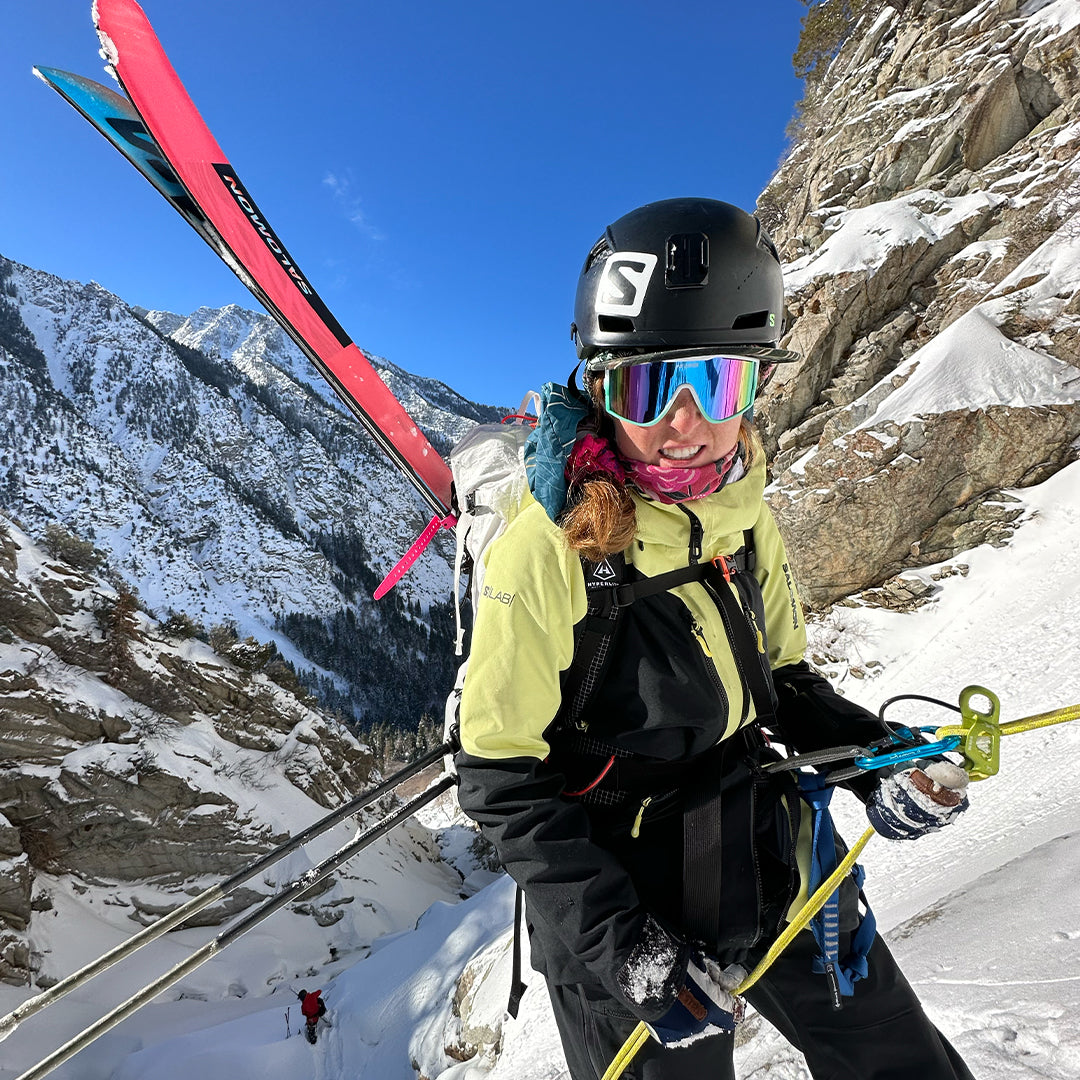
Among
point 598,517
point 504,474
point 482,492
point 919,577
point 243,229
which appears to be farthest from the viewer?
point 919,577

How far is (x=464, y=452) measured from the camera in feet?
8.26

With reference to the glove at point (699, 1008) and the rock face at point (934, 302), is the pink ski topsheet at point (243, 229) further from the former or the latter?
the rock face at point (934, 302)

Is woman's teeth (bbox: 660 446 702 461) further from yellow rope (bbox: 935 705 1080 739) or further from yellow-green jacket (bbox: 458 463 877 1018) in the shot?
yellow rope (bbox: 935 705 1080 739)

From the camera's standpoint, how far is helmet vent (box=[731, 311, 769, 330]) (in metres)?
1.84

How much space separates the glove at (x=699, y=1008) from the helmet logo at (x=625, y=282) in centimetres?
190

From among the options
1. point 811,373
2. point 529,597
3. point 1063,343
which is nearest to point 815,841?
point 529,597

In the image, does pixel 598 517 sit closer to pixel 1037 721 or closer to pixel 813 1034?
pixel 1037 721

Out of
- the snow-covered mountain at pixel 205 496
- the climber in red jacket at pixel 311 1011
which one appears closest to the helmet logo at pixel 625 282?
the climber in red jacket at pixel 311 1011

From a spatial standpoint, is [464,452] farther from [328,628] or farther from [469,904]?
[328,628]

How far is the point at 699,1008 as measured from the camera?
1.66m

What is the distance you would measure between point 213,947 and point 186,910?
22cm

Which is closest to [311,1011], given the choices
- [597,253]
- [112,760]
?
[112,760]

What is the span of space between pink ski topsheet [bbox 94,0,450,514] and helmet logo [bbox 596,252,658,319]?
206 cm

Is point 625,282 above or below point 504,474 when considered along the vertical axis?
above
